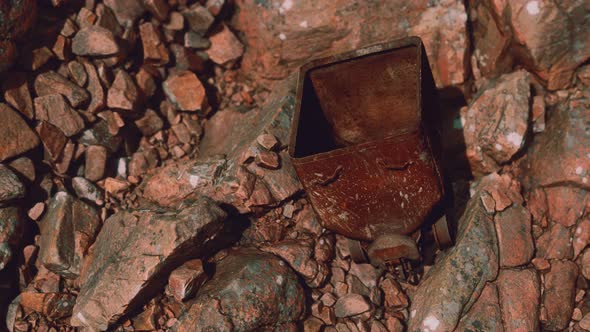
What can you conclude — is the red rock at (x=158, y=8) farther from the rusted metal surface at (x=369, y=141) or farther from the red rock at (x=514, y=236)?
the red rock at (x=514, y=236)

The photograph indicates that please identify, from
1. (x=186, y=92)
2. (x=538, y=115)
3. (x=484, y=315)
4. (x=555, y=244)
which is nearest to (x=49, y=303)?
(x=186, y=92)

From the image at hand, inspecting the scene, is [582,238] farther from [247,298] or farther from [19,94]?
[19,94]

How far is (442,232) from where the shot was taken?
3.99 metres

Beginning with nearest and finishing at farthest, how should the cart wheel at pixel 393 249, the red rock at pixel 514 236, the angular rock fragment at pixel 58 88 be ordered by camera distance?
1. the cart wheel at pixel 393 249
2. the red rock at pixel 514 236
3. the angular rock fragment at pixel 58 88

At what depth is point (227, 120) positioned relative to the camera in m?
5.07

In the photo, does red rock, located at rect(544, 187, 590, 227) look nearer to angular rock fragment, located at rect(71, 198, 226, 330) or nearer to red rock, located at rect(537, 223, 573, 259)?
red rock, located at rect(537, 223, 573, 259)

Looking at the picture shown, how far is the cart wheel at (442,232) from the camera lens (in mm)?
3973

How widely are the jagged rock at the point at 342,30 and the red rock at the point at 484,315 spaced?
5.68 ft

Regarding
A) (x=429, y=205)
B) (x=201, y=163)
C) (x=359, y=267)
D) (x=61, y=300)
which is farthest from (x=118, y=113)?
(x=429, y=205)

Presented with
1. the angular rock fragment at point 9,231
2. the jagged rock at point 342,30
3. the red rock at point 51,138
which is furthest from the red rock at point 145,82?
the angular rock fragment at point 9,231

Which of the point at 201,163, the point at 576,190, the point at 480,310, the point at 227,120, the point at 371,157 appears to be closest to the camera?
the point at 371,157

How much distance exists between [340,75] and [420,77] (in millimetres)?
718

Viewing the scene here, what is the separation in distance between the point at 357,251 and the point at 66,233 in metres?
2.02

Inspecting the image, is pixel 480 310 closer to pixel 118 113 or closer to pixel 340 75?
pixel 340 75
